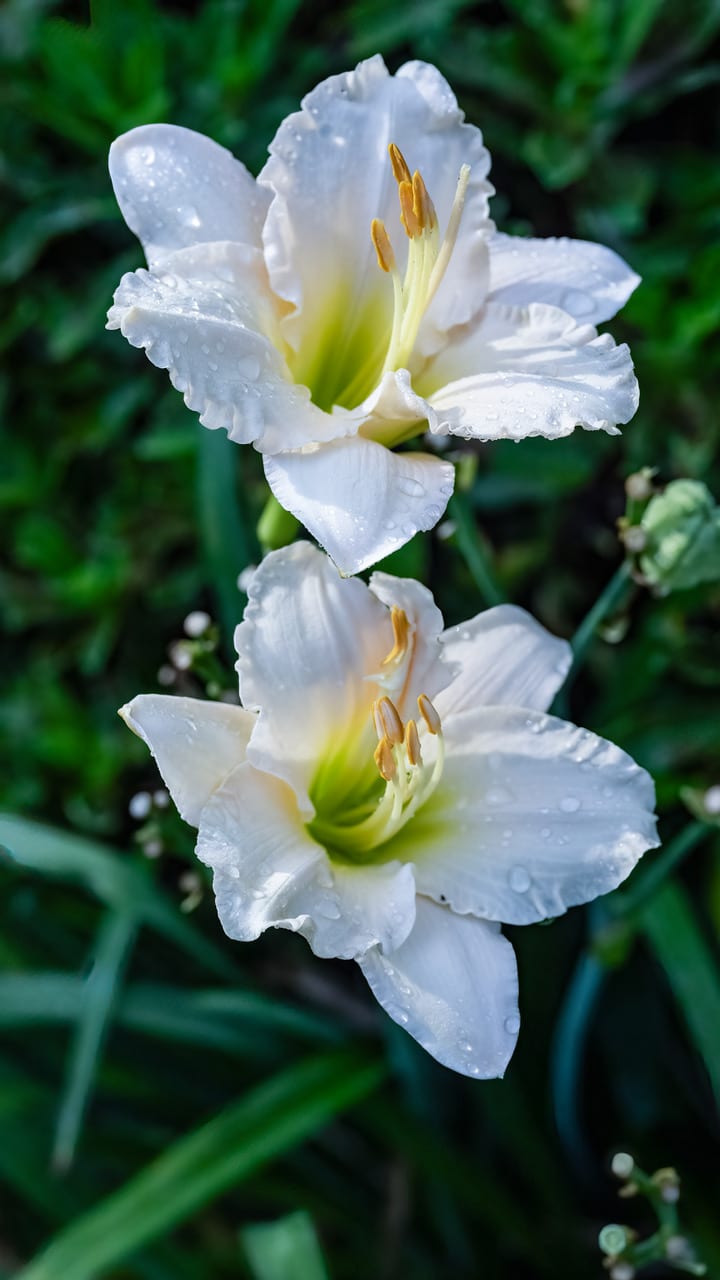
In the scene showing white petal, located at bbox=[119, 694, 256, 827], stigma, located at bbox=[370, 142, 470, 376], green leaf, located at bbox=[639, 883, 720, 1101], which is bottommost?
green leaf, located at bbox=[639, 883, 720, 1101]

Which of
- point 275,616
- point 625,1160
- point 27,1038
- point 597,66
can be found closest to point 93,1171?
point 27,1038

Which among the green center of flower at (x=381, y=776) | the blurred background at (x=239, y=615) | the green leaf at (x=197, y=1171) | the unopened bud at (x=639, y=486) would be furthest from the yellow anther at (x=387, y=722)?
the green leaf at (x=197, y=1171)

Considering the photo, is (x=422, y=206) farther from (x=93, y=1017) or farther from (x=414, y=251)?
(x=93, y=1017)

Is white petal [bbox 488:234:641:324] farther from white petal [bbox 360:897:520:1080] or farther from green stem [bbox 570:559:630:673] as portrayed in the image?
white petal [bbox 360:897:520:1080]

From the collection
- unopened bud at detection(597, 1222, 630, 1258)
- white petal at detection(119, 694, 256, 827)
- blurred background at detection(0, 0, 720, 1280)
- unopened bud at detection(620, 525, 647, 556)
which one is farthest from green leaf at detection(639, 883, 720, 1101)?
white petal at detection(119, 694, 256, 827)

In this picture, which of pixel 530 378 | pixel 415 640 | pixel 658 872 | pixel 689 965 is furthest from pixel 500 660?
pixel 689 965
